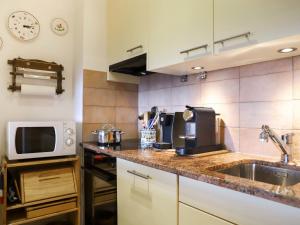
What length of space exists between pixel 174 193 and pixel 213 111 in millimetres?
634

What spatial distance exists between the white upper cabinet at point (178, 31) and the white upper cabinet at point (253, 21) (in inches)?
2.4

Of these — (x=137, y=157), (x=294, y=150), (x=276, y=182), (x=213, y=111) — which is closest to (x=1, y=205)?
(x=137, y=157)

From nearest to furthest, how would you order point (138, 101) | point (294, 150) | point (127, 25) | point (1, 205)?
point (294, 150)
point (1, 205)
point (127, 25)
point (138, 101)

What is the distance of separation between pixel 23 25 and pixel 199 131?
5.58 feet

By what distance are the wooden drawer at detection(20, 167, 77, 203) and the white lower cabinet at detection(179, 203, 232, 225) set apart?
109 cm

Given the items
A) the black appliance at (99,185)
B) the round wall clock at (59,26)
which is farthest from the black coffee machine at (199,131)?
the round wall clock at (59,26)

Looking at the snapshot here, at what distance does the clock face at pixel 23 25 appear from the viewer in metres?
1.89

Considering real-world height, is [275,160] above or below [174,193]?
above

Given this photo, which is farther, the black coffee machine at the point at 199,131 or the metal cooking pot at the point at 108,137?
the metal cooking pot at the point at 108,137

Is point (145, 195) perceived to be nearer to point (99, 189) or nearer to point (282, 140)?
point (99, 189)

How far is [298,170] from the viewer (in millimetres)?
1083

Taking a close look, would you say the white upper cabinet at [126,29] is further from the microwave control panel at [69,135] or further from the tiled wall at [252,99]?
the microwave control panel at [69,135]

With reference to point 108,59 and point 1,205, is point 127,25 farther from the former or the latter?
point 1,205

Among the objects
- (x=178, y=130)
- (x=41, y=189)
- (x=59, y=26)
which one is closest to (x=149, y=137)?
(x=178, y=130)
